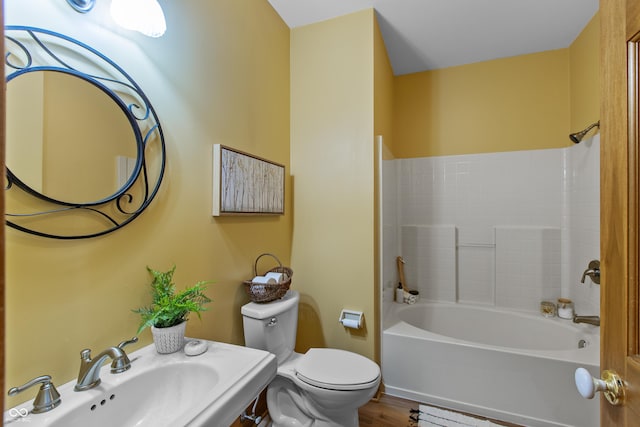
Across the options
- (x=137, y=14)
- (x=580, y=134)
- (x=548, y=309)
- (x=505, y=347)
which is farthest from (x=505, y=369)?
(x=137, y=14)

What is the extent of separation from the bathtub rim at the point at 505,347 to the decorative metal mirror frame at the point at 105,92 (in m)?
1.81

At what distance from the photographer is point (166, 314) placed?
1.03 m

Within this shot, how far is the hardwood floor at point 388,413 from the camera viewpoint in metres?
1.77

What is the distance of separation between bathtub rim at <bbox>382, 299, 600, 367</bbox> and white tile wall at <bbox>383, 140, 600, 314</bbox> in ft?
0.27

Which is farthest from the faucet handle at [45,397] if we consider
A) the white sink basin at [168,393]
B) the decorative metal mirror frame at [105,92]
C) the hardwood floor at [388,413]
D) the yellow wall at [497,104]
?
the yellow wall at [497,104]

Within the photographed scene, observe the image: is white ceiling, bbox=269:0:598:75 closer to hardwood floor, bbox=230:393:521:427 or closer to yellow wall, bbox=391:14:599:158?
yellow wall, bbox=391:14:599:158

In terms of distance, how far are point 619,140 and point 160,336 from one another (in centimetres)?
141

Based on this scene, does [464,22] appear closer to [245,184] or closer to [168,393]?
[245,184]

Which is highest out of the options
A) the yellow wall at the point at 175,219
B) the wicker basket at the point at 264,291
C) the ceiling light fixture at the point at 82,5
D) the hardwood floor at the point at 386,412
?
the ceiling light fixture at the point at 82,5

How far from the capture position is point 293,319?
1.66 meters

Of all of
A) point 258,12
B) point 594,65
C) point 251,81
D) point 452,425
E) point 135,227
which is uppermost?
point 258,12

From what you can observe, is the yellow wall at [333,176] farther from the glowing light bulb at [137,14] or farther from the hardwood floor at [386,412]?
the glowing light bulb at [137,14]

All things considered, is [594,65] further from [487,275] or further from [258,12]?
[258,12]

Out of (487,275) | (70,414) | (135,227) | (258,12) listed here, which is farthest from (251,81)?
(487,275)
